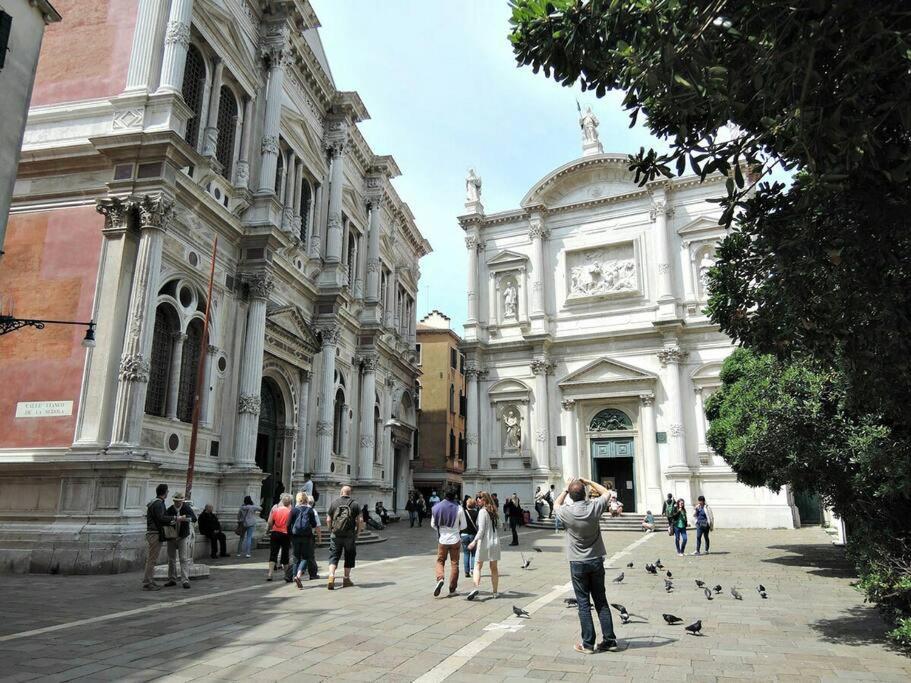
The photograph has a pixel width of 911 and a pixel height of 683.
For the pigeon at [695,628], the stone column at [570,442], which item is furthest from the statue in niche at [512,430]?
the pigeon at [695,628]

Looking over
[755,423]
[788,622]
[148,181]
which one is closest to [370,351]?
[148,181]

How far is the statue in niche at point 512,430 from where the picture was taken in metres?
32.4

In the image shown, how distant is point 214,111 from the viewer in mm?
18625

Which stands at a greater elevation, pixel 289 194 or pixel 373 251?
pixel 373 251

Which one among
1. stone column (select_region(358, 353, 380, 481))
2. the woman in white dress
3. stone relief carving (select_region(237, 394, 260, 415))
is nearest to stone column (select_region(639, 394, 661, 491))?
stone column (select_region(358, 353, 380, 481))

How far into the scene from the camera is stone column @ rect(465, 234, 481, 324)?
35000 mm

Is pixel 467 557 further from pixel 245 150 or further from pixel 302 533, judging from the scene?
pixel 245 150

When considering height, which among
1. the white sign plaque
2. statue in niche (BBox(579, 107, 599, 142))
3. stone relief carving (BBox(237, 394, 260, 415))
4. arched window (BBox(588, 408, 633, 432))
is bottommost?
the white sign plaque

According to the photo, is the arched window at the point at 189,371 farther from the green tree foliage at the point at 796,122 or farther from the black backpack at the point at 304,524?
the green tree foliage at the point at 796,122

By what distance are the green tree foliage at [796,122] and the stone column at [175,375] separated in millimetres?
13119

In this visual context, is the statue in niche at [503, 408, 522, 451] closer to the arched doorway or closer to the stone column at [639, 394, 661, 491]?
the stone column at [639, 394, 661, 491]

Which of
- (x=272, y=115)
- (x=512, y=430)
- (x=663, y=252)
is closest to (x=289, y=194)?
(x=272, y=115)

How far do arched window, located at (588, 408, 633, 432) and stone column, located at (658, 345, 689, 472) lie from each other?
219 centimetres

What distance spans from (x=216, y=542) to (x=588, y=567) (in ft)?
38.8
